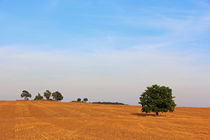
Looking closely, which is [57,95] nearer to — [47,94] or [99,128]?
[47,94]

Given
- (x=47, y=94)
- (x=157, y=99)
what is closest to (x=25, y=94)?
(x=47, y=94)

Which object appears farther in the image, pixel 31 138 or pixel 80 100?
pixel 80 100

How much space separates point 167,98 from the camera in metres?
49.7

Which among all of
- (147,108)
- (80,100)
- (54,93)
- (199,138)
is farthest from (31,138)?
(54,93)

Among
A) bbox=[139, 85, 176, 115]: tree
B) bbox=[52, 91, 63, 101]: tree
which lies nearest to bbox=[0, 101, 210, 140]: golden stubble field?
bbox=[139, 85, 176, 115]: tree

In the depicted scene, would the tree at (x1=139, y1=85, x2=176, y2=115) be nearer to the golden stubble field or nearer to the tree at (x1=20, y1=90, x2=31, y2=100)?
the golden stubble field

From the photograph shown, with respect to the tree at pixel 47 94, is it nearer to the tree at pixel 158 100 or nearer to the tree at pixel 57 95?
the tree at pixel 57 95

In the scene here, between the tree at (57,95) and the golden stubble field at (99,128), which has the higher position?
the tree at (57,95)

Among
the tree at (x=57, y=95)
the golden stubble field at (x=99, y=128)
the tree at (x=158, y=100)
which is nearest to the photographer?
the golden stubble field at (x=99, y=128)

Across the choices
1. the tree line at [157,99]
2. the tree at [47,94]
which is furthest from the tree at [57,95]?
the tree line at [157,99]

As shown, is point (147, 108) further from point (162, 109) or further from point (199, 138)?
point (199, 138)

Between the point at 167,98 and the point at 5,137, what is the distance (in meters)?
35.4

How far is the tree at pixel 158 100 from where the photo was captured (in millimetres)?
49625

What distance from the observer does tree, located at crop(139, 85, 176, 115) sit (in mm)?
49625
